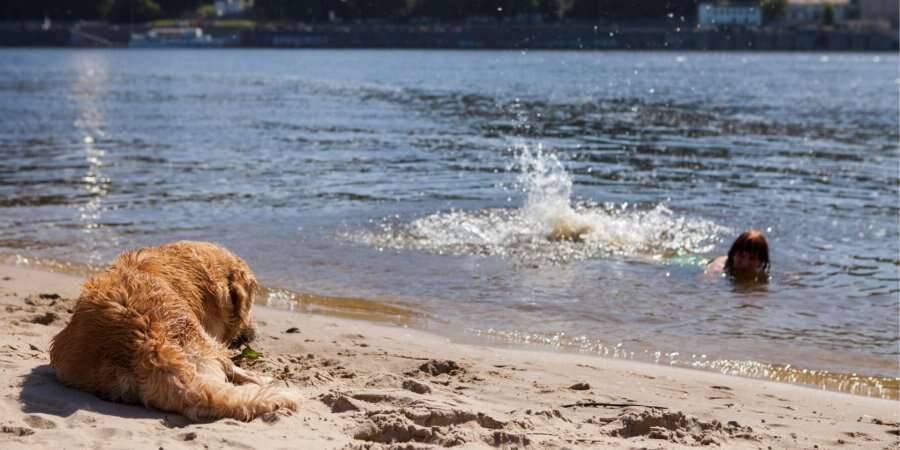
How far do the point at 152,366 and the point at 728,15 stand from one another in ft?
436

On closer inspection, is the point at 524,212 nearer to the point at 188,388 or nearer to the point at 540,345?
the point at 540,345

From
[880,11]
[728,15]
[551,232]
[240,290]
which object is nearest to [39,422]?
[240,290]

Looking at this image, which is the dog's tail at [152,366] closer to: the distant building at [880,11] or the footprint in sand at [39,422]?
the footprint in sand at [39,422]

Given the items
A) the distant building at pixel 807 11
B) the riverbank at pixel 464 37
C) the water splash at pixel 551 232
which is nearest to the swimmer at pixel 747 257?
the water splash at pixel 551 232

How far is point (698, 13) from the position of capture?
5458 inches

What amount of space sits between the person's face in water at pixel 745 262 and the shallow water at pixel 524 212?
275 mm

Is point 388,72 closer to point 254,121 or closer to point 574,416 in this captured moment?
point 254,121

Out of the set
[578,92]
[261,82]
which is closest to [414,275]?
[578,92]

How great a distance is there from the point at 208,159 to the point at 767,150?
11935mm

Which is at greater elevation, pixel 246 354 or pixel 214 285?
pixel 214 285

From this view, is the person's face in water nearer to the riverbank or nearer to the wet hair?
the wet hair

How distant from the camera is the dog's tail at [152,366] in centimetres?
499

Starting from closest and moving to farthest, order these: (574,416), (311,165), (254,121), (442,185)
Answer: (574,416)
(442,185)
(311,165)
(254,121)

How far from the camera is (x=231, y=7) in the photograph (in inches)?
6255
